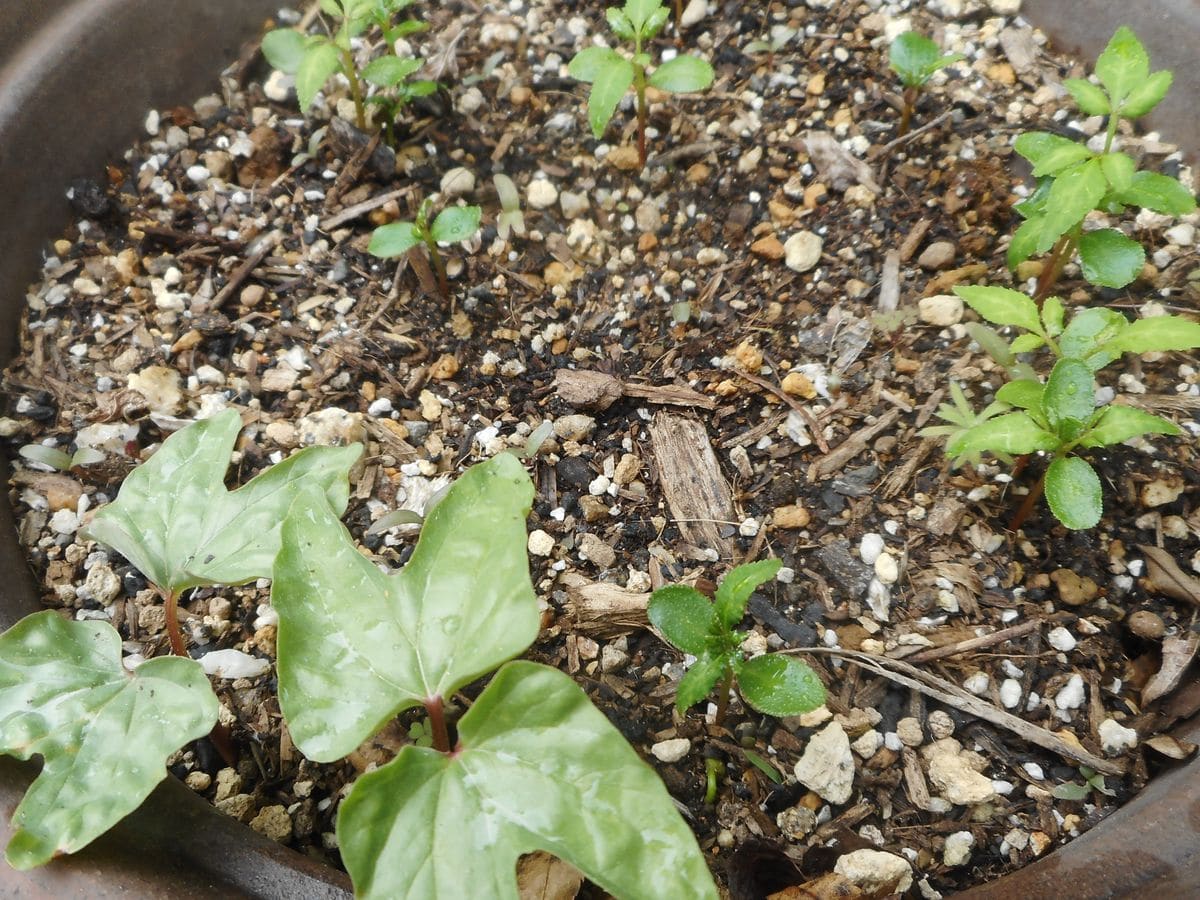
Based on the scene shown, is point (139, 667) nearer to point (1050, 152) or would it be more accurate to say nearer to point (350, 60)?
point (350, 60)

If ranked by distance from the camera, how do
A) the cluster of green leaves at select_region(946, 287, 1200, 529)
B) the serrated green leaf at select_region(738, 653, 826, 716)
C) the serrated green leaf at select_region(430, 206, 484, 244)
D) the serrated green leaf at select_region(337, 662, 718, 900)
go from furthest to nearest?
1. the serrated green leaf at select_region(430, 206, 484, 244)
2. the cluster of green leaves at select_region(946, 287, 1200, 529)
3. the serrated green leaf at select_region(738, 653, 826, 716)
4. the serrated green leaf at select_region(337, 662, 718, 900)

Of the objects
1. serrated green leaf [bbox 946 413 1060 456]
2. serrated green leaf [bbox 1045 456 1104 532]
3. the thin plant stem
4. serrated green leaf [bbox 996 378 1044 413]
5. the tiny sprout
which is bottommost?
serrated green leaf [bbox 1045 456 1104 532]

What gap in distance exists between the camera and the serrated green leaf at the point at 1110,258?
4.39 feet

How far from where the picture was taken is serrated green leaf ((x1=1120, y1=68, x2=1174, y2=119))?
1311mm

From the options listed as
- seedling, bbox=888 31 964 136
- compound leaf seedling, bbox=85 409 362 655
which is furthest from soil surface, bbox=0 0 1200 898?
compound leaf seedling, bbox=85 409 362 655

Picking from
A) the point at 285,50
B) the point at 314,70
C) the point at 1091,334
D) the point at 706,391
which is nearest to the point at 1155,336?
the point at 1091,334

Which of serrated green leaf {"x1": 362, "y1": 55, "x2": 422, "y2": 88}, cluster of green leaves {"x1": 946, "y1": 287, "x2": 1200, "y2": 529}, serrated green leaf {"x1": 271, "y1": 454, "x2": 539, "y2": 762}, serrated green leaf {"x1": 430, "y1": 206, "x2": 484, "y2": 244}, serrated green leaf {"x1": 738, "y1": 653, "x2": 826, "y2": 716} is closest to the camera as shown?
serrated green leaf {"x1": 271, "y1": 454, "x2": 539, "y2": 762}

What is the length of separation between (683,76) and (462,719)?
124cm

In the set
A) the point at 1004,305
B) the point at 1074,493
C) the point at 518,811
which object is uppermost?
the point at 518,811

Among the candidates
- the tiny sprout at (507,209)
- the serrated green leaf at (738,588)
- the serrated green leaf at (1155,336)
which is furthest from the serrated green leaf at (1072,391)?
the tiny sprout at (507,209)

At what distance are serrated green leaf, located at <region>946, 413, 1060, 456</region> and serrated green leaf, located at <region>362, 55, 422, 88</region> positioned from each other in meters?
1.22

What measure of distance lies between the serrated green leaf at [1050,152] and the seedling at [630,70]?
56 centimetres

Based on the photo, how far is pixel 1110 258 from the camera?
4.43 ft

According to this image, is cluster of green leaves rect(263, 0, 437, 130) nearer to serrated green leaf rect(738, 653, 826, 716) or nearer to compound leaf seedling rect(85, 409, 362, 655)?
compound leaf seedling rect(85, 409, 362, 655)
